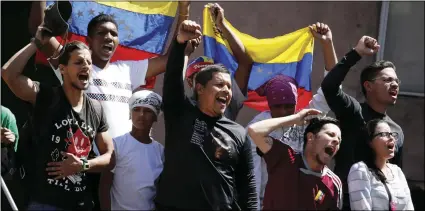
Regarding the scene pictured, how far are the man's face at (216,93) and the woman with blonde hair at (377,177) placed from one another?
3.34 ft

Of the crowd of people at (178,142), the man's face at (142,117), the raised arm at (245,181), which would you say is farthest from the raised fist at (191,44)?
the raised arm at (245,181)

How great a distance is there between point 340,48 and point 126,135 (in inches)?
127

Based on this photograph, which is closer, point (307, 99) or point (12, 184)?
point (12, 184)

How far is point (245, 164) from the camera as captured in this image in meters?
5.31

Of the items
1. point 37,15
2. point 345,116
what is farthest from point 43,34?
point 345,116

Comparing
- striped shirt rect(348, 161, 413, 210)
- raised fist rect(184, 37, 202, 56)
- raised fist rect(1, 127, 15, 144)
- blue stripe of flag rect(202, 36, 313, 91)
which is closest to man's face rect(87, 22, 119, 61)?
raised fist rect(184, 37, 202, 56)

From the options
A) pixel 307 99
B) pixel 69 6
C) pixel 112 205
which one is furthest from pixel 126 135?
pixel 307 99

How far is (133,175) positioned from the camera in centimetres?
555

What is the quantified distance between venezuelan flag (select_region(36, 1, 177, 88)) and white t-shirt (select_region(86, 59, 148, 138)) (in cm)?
51

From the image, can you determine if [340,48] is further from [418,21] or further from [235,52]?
[235,52]

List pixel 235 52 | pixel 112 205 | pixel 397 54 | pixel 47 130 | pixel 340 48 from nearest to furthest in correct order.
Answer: pixel 47 130 < pixel 112 205 < pixel 235 52 < pixel 340 48 < pixel 397 54

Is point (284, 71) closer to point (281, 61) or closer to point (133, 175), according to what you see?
point (281, 61)

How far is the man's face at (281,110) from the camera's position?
621cm

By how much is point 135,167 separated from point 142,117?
0.34m
